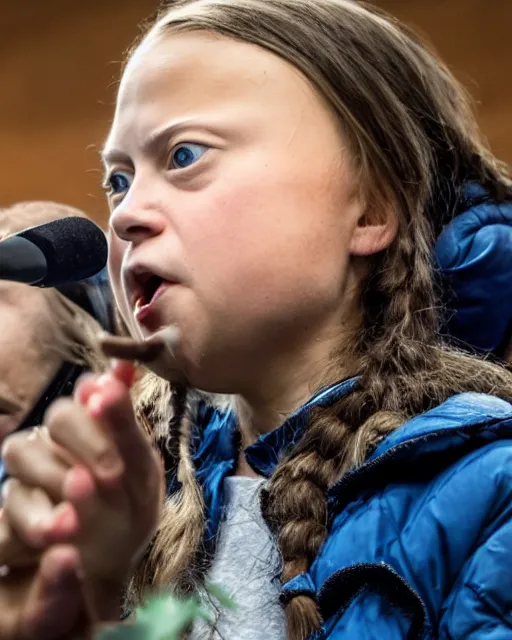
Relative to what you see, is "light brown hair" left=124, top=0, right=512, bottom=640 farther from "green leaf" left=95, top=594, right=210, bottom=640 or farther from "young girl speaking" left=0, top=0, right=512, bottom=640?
"green leaf" left=95, top=594, right=210, bottom=640

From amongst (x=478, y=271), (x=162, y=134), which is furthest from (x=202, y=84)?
(x=478, y=271)

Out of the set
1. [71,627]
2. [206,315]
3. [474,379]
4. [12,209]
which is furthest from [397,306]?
[71,627]

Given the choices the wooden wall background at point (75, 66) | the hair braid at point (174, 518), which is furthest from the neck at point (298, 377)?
the wooden wall background at point (75, 66)

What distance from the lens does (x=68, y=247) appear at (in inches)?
26.9

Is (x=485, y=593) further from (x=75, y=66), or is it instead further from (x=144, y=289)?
(x=75, y=66)

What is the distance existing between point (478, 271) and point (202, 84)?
1.07 ft

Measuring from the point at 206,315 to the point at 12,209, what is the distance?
0.26 metres

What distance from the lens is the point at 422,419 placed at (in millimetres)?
741

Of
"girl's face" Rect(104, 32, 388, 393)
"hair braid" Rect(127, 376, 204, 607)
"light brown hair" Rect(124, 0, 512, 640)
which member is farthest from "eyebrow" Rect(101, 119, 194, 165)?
"hair braid" Rect(127, 376, 204, 607)

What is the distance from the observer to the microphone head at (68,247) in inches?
26.5

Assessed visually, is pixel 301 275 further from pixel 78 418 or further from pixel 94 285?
pixel 78 418

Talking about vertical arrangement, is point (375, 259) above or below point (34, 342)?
above

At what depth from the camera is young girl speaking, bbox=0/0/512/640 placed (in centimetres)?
69

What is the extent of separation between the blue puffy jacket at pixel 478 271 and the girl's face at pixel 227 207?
0.15m
